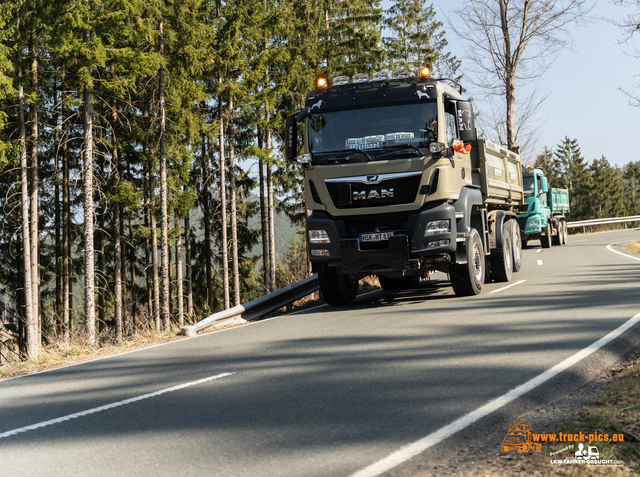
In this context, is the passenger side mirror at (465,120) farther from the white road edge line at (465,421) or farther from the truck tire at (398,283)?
the white road edge line at (465,421)

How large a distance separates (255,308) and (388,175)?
12.5 ft

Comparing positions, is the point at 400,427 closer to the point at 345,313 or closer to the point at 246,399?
the point at 246,399

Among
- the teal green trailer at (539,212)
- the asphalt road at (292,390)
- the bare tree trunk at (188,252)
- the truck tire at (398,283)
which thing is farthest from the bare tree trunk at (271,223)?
the asphalt road at (292,390)

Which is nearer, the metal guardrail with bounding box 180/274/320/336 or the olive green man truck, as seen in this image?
the olive green man truck

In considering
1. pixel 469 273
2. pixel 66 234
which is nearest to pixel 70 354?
pixel 469 273

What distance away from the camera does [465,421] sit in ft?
14.4

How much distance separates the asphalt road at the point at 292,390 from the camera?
4152mm

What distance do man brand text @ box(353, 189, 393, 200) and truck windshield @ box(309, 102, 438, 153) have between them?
0.78 m

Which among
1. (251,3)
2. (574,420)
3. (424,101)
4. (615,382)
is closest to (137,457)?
(574,420)

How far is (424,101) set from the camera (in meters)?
10.6

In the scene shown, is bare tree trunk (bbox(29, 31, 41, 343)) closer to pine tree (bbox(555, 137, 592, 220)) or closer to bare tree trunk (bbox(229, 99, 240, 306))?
bare tree trunk (bbox(229, 99, 240, 306))

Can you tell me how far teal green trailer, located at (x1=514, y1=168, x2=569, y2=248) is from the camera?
2550 cm

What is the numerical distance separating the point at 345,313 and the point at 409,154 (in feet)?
9.90

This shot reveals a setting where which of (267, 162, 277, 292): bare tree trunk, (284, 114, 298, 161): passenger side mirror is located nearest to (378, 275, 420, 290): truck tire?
(284, 114, 298, 161): passenger side mirror
